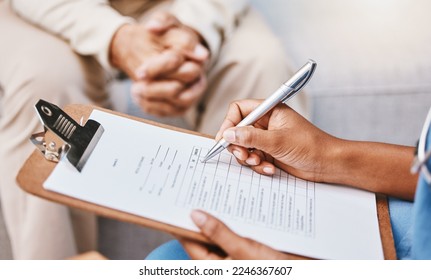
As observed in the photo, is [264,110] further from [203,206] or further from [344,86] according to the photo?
[344,86]

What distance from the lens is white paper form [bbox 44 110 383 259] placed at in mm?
454

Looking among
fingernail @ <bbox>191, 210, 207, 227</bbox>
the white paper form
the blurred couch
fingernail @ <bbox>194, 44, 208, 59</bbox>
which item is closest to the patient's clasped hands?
fingernail @ <bbox>194, 44, 208, 59</bbox>

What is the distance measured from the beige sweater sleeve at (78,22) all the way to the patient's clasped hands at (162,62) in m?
0.02

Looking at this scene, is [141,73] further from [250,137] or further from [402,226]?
[402,226]

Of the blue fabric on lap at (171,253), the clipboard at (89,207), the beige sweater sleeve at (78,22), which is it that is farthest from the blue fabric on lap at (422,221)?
the beige sweater sleeve at (78,22)

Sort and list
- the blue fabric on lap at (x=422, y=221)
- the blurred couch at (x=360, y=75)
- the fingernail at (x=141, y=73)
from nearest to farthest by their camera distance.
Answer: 1. the blue fabric on lap at (x=422, y=221)
2. the fingernail at (x=141, y=73)
3. the blurred couch at (x=360, y=75)

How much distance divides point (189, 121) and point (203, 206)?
1.96 feet

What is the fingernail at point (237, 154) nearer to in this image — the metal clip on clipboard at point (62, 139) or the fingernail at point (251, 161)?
the fingernail at point (251, 161)

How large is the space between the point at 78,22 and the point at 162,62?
0.17 meters

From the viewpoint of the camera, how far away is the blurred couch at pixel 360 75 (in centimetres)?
95

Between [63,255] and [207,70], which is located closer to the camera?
[63,255]

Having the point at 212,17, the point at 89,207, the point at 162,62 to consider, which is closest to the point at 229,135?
the point at 89,207

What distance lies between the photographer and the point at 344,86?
0.95 m
